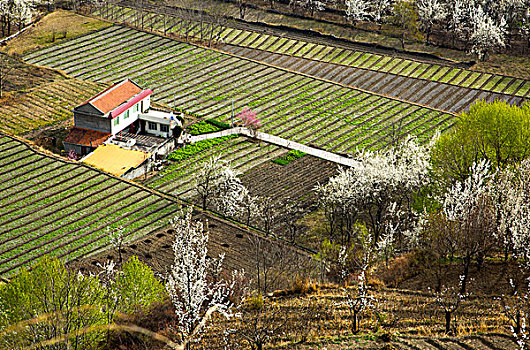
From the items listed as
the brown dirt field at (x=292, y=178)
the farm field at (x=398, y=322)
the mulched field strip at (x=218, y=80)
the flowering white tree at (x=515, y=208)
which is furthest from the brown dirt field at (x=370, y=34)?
the farm field at (x=398, y=322)

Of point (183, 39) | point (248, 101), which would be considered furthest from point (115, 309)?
point (183, 39)

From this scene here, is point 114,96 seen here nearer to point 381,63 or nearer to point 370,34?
point 381,63

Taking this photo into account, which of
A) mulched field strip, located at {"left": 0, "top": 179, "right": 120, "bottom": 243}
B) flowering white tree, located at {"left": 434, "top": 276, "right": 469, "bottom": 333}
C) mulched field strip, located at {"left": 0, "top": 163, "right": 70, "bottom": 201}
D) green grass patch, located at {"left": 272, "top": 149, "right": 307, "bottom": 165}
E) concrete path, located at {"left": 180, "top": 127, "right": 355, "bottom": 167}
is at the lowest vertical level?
mulched field strip, located at {"left": 0, "top": 179, "right": 120, "bottom": 243}

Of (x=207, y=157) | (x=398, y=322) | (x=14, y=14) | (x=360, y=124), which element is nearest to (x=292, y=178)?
(x=207, y=157)

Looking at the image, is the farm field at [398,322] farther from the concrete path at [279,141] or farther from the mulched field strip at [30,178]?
the mulched field strip at [30,178]

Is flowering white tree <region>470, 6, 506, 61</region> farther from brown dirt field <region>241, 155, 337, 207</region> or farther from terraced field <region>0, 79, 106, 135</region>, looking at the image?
terraced field <region>0, 79, 106, 135</region>

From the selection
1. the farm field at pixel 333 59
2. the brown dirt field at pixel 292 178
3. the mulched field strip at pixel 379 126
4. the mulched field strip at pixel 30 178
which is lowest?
the mulched field strip at pixel 30 178

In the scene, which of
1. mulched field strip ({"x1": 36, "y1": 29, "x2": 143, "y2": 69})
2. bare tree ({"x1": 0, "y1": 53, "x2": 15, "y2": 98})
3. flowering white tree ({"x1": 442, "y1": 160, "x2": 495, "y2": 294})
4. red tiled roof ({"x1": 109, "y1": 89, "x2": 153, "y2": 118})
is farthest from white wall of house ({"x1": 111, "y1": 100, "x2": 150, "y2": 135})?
flowering white tree ({"x1": 442, "y1": 160, "x2": 495, "y2": 294})
